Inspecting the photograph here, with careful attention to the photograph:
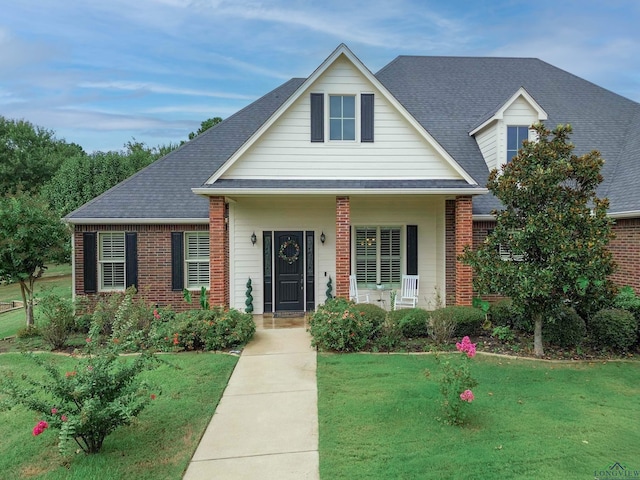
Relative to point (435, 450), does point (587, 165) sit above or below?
above

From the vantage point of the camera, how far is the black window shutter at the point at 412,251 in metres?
11.9

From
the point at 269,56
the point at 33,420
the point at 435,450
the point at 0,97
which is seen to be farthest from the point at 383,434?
the point at 0,97

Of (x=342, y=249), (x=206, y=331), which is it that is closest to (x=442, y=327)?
(x=342, y=249)

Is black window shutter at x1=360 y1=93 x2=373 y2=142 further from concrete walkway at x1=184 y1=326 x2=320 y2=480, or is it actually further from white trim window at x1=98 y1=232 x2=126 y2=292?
white trim window at x1=98 y1=232 x2=126 y2=292

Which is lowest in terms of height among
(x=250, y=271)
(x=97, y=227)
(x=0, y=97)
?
(x=250, y=271)

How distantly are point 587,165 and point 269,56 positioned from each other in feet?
52.3

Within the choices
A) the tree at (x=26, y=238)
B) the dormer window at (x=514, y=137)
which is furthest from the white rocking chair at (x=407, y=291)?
the tree at (x=26, y=238)

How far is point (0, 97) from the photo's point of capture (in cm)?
4419

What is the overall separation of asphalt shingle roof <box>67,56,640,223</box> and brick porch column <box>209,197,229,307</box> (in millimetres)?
572

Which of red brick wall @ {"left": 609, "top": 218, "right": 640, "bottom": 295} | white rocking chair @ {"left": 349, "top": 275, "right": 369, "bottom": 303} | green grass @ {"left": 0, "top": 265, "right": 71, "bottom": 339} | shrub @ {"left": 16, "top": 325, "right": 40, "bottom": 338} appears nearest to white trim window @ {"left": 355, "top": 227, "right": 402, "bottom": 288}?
white rocking chair @ {"left": 349, "top": 275, "right": 369, "bottom": 303}

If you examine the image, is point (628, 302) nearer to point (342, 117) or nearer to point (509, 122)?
point (509, 122)

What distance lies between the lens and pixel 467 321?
29.0 ft

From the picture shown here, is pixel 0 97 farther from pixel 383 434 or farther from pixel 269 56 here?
pixel 383 434

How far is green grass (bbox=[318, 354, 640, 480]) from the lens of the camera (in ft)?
13.5
